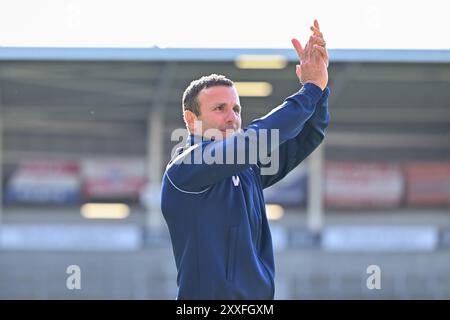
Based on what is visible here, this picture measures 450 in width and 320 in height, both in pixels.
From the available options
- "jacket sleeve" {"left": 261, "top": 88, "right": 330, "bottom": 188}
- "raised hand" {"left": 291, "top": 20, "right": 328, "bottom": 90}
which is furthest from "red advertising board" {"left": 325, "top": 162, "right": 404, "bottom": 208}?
"raised hand" {"left": 291, "top": 20, "right": 328, "bottom": 90}

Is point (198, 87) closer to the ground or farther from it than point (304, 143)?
farther from it

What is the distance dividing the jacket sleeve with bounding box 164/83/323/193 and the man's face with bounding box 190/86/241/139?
7cm

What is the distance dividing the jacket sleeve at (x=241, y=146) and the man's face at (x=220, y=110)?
73 mm

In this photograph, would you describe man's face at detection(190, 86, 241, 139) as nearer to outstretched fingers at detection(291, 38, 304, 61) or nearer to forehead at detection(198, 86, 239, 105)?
forehead at detection(198, 86, 239, 105)

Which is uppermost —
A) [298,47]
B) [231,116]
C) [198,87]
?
[298,47]

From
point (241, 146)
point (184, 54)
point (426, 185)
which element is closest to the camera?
point (241, 146)

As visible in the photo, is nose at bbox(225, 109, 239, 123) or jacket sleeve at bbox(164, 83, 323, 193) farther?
nose at bbox(225, 109, 239, 123)

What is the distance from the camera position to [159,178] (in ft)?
72.0

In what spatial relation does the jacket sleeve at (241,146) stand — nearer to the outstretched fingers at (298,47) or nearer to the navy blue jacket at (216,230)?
the navy blue jacket at (216,230)

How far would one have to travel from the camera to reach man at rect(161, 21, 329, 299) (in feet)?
8.48

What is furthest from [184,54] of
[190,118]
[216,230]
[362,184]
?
[216,230]

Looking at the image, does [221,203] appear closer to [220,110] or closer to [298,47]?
[220,110]

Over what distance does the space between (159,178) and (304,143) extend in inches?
752
